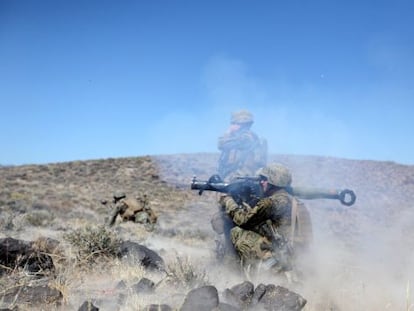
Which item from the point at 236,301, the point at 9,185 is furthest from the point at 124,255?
the point at 9,185

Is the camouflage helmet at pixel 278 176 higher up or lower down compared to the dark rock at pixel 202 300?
higher up

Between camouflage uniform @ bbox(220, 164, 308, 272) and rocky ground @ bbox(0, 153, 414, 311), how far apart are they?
27 centimetres

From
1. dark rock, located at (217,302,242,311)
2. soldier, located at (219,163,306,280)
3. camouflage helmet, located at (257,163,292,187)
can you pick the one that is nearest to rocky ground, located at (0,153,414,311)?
soldier, located at (219,163,306,280)

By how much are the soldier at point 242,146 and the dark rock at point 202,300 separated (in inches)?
153

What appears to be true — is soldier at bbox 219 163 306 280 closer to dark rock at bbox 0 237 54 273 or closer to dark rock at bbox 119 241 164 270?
dark rock at bbox 119 241 164 270

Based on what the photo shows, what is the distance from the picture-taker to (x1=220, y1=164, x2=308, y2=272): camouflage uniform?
5.62m

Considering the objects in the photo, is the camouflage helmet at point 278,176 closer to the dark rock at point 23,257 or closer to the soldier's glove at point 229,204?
the soldier's glove at point 229,204

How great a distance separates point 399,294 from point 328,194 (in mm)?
1235

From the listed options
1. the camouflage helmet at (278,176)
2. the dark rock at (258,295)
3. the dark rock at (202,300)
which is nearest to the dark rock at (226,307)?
the dark rock at (202,300)

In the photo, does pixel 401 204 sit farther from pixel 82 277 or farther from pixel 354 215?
pixel 82 277

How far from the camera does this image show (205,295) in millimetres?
3850

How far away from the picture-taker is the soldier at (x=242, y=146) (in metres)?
7.73

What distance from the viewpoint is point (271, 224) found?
577 cm

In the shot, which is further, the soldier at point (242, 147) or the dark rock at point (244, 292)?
the soldier at point (242, 147)
